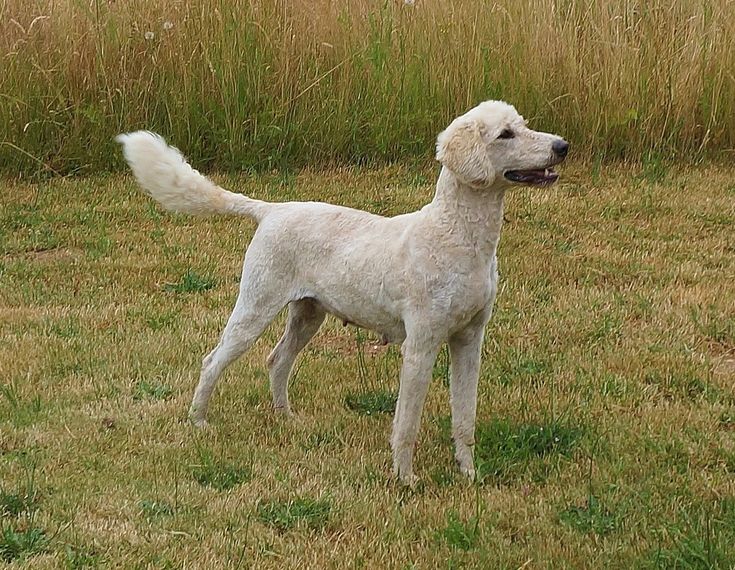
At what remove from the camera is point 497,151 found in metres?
3.97

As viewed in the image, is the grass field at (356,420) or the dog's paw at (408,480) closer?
the grass field at (356,420)

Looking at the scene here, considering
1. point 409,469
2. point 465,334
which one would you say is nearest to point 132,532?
point 409,469

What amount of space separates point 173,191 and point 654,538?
8.05 feet

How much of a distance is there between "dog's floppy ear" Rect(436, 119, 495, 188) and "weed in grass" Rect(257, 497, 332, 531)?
1.31m

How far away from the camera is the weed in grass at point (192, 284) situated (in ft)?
22.5

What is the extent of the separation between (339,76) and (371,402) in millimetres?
5281

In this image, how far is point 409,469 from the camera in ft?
14.0

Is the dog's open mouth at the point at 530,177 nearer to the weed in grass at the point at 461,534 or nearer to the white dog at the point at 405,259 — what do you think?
the white dog at the point at 405,259

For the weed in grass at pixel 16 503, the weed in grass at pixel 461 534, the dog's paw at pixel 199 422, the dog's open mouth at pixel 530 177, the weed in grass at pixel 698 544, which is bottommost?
the dog's paw at pixel 199 422

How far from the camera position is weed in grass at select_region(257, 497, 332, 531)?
388cm

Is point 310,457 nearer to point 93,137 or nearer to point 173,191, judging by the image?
point 173,191

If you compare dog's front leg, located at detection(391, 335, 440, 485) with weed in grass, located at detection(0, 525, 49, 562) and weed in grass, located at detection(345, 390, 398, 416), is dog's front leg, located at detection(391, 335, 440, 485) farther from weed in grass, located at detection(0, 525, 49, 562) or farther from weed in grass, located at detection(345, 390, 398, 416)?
weed in grass, located at detection(0, 525, 49, 562)

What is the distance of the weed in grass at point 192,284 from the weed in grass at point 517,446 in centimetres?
275

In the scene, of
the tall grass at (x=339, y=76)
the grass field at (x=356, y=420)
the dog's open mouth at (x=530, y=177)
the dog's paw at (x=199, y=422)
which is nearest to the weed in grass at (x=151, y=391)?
the grass field at (x=356, y=420)
